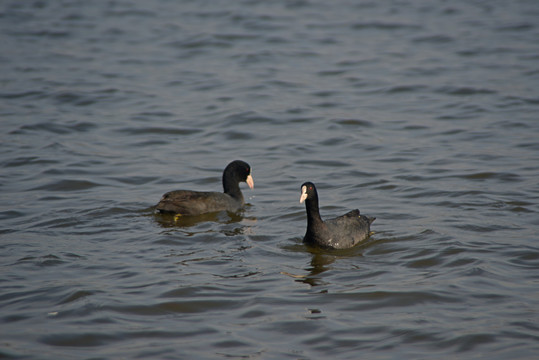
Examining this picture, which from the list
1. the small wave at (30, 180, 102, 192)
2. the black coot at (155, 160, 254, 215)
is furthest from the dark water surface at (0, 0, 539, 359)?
the black coot at (155, 160, 254, 215)

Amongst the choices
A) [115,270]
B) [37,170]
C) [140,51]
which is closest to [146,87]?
[140,51]

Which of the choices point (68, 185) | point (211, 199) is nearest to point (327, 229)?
point (211, 199)

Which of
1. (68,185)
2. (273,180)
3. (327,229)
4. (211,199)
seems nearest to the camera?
(327,229)

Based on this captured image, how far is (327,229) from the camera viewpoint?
→ 28.0 ft

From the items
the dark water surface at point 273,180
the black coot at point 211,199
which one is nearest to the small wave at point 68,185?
the dark water surface at point 273,180

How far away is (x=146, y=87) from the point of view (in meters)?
17.7

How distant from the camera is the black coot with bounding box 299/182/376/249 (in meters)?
8.48

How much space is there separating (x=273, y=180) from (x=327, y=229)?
3.27 meters

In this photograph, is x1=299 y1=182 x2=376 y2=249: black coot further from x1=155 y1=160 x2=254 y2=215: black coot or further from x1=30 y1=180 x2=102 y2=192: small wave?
x1=30 y1=180 x2=102 y2=192: small wave

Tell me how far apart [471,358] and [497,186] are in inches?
210

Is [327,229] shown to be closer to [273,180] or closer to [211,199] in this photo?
[211,199]

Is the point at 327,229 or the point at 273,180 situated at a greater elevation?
the point at 327,229

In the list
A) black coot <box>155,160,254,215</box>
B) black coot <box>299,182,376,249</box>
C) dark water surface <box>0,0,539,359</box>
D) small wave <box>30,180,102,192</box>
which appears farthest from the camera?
small wave <box>30,180,102,192</box>

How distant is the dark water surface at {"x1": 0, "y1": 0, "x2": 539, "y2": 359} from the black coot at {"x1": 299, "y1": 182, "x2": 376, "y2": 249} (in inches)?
5.6
